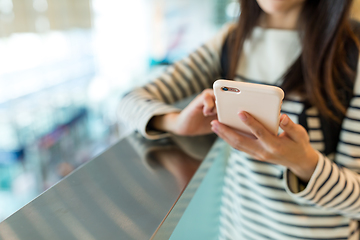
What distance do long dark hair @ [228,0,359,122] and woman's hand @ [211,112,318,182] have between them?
16cm

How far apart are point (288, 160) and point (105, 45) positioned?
10.1 feet

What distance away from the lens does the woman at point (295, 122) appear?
1.42 feet

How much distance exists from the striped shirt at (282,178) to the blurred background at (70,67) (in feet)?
0.60

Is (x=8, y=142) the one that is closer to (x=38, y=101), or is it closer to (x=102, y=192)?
(x=38, y=101)

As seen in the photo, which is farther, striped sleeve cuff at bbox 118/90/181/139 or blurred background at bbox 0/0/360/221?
blurred background at bbox 0/0/360/221

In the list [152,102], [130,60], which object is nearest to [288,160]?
[152,102]

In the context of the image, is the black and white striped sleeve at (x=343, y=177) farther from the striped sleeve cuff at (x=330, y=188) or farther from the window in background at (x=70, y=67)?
the window in background at (x=70, y=67)

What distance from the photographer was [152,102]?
0.59 metres

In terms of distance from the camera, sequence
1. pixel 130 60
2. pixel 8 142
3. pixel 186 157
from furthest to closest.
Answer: pixel 130 60 < pixel 8 142 < pixel 186 157

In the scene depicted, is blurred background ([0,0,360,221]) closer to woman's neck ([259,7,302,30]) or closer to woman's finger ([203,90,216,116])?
woman's neck ([259,7,302,30])

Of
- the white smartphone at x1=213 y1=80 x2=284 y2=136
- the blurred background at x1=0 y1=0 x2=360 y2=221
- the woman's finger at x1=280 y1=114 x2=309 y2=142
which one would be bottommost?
the blurred background at x1=0 y1=0 x2=360 y2=221

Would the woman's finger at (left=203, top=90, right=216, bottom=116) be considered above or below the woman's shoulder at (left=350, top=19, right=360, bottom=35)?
below

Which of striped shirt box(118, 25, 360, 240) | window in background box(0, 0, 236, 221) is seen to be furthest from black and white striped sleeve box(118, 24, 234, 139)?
window in background box(0, 0, 236, 221)

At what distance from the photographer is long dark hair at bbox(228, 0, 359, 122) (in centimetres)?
51
